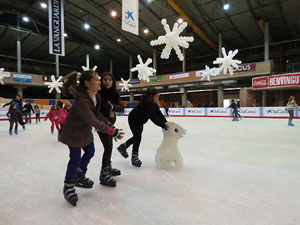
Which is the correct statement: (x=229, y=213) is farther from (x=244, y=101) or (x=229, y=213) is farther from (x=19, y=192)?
(x=244, y=101)

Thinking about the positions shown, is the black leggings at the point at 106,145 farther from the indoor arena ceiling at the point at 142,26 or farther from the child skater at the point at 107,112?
the indoor arena ceiling at the point at 142,26

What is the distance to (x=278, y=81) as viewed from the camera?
12.7 meters

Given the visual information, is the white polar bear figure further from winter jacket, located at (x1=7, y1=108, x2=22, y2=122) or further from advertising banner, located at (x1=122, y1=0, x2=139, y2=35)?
winter jacket, located at (x1=7, y1=108, x2=22, y2=122)

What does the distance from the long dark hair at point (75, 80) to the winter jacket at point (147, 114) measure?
2.82ft

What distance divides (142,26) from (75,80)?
1703 centimetres

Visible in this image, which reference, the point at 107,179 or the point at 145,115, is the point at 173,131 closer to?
the point at 145,115

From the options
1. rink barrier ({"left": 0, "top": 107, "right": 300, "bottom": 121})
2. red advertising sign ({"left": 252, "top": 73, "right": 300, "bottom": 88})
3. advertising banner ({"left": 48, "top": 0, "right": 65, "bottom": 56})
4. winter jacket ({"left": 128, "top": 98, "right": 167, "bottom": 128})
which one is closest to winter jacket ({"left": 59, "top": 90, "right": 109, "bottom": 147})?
winter jacket ({"left": 128, "top": 98, "right": 167, "bottom": 128})

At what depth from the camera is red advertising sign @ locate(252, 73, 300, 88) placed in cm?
1199

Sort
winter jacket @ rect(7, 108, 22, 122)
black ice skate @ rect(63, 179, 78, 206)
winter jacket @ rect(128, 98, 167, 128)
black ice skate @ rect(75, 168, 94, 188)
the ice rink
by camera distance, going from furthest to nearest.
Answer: winter jacket @ rect(7, 108, 22, 122) < winter jacket @ rect(128, 98, 167, 128) < black ice skate @ rect(75, 168, 94, 188) < black ice skate @ rect(63, 179, 78, 206) < the ice rink

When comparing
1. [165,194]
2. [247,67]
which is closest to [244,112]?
[247,67]

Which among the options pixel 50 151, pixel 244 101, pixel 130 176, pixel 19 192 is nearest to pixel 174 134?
pixel 130 176

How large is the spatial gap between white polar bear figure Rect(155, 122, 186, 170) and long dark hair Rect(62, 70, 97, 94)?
45.5 inches

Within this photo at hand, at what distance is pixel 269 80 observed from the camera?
43.0 ft

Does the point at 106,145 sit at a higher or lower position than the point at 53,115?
Result: lower
